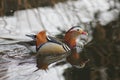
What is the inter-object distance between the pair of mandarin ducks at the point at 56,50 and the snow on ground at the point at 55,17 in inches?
21.8

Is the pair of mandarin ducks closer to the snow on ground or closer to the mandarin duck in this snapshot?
the mandarin duck

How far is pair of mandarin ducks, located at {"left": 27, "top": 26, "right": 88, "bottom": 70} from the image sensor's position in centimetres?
490

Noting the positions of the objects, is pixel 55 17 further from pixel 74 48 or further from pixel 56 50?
pixel 56 50

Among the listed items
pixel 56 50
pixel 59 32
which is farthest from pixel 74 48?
pixel 59 32

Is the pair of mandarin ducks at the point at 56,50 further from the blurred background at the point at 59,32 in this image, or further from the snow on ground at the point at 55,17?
the snow on ground at the point at 55,17

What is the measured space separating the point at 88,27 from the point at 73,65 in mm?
1664

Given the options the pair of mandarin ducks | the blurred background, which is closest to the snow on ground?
the blurred background

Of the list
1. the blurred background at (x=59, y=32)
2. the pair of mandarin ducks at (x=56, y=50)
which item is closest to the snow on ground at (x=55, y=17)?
the blurred background at (x=59, y=32)

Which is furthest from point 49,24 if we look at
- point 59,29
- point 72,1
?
point 72,1

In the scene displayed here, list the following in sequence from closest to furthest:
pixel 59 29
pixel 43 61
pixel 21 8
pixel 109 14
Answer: pixel 43 61, pixel 59 29, pixel 21 8, pixel 109 14

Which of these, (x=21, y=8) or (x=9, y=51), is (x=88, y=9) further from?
(x=9, y=51)

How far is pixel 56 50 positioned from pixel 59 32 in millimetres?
1146

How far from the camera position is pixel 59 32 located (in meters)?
6.18

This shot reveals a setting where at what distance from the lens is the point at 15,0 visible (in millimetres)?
6852
